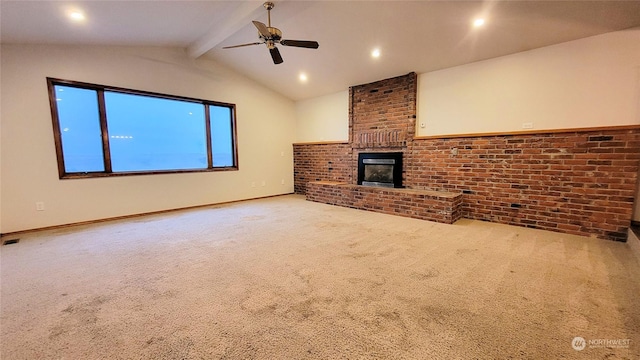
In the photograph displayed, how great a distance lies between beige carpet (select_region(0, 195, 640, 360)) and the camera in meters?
1.33

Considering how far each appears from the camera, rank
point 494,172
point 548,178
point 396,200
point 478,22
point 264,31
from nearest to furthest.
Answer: point 264,31, point 478,22, point 548,178, point 494,172, point 396,200

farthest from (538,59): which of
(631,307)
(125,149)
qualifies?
(125,149)

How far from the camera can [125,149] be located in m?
4.22

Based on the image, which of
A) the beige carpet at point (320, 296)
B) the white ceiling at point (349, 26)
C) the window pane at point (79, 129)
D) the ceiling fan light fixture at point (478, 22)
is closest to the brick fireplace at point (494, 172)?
the beige carpet at point (320, 296)

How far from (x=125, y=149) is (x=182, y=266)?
3.08 meters

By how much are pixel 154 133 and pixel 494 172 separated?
5.71m

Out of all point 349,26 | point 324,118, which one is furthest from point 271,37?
point 324,118

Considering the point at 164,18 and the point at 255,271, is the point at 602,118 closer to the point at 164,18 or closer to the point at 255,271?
the point at 255,271

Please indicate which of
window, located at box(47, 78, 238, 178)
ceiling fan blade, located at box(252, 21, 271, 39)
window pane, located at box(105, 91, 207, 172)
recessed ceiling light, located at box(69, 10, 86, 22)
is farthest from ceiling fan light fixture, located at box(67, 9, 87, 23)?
ceiling fan blade, located at box(252, 21, 271, 39)

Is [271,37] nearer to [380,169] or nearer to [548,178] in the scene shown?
[380,169]

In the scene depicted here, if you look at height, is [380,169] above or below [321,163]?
below

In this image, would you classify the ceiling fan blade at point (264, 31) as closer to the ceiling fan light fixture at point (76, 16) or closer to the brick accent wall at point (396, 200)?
the ceiling fan light fixture at point (76, 16)

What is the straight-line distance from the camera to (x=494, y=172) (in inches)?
145

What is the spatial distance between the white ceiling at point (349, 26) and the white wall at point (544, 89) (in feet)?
0.51
